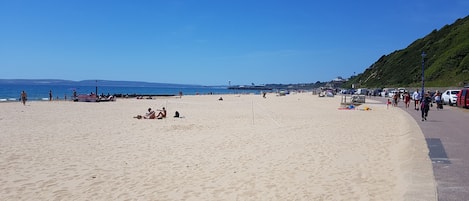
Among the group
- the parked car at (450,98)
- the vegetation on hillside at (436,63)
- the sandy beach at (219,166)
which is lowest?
the sandy beach at (219,166)

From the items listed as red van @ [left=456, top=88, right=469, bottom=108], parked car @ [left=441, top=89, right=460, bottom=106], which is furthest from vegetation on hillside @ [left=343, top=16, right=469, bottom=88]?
red van @ [left=456, top=88, right=469, bottom=108]

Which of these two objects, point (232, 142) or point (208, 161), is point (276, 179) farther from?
point (232, 142)

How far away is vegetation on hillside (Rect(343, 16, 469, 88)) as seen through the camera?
64188 millimetres

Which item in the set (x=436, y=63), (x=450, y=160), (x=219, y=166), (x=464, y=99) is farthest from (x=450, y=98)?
(x=436, y=63)

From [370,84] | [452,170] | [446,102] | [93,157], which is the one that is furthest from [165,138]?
[370,84]

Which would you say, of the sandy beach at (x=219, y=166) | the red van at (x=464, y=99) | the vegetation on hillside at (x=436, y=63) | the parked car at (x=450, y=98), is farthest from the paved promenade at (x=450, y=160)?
the vegetation on hillside at (x=436, y=63)

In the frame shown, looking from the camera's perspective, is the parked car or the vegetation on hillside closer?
the parked car

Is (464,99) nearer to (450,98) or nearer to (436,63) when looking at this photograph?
(450,98)

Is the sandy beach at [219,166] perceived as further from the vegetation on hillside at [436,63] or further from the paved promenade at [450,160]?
the vegetation on hillside at [436,63]

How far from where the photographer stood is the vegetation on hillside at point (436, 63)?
64188 millimetres

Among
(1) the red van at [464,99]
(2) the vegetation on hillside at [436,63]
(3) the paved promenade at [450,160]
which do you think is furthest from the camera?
(2) the vegetation on hillside at [436,63]

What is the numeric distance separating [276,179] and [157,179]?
2319mm

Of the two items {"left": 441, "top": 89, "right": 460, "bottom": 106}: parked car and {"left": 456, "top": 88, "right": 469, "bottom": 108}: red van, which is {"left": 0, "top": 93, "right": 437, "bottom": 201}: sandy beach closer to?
{"left": 456, "top": 88, "right": 469, "bottom": 108}: red van

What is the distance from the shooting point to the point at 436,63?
76250 mm
